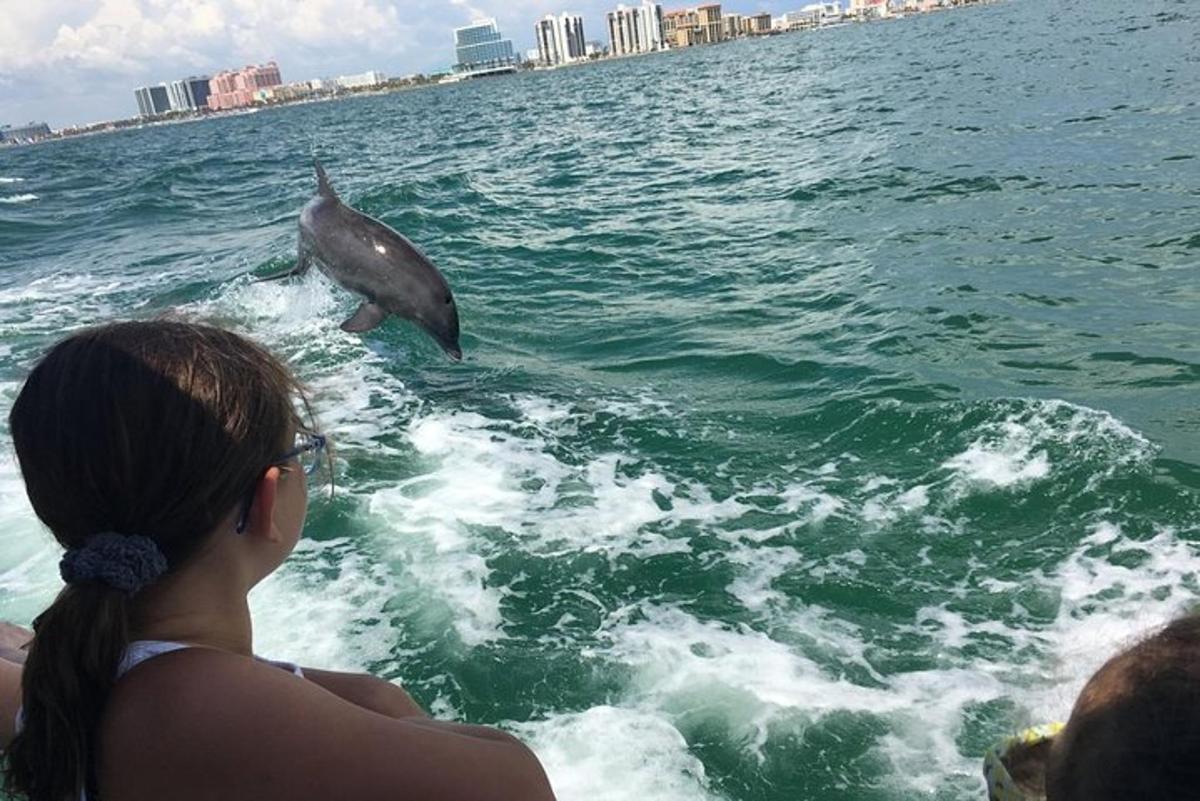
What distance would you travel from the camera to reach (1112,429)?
5387 millimetres

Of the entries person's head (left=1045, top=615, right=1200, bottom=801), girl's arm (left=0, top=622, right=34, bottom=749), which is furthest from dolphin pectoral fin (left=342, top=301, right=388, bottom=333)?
person's head (left=1045, top=615, right=1200, bottom=801)

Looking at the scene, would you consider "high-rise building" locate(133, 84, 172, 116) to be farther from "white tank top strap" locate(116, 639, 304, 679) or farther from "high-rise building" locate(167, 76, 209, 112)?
"white tank top strap" locate(116, 639, 304, 679)

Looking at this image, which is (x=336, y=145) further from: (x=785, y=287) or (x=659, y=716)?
(x=659, y=716)

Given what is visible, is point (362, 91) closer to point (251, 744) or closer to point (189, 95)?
point (189, 95)

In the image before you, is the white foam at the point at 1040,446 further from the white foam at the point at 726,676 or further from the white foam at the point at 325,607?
the white foam at the point at 325,607

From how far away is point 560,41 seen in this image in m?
167

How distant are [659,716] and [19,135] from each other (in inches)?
7689

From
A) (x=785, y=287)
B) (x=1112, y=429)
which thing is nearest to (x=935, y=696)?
(x=1112, y=429)

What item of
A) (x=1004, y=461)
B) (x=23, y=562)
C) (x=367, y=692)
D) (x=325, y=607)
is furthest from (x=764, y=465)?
(x=23, y=562)

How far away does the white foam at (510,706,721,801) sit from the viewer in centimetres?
314

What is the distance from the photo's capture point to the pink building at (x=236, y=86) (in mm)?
169750

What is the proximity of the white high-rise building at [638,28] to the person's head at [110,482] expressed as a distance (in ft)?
543

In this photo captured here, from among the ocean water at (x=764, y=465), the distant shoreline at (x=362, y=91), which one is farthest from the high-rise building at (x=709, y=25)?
the ocean water at (x=764, y=465)

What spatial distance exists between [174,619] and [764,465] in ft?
14.9
